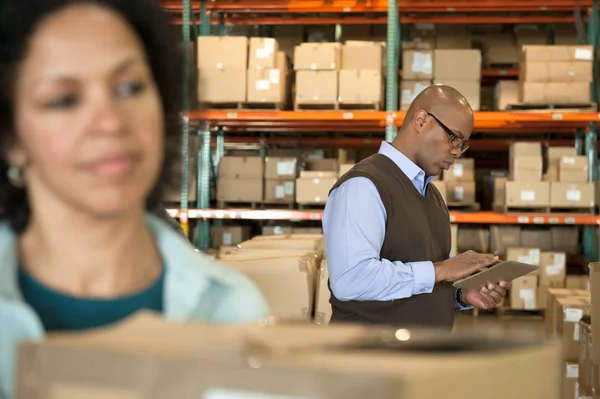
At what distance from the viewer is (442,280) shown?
9.80ft

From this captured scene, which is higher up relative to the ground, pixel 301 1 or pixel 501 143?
pixel 301 1

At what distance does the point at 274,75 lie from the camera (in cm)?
603

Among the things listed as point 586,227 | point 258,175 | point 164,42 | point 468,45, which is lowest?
point 586,227

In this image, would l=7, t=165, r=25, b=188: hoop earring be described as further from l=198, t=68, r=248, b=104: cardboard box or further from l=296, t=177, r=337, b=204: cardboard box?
l=296, t=177, r=337, b=204: cardboard box

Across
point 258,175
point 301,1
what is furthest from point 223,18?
point 258,175

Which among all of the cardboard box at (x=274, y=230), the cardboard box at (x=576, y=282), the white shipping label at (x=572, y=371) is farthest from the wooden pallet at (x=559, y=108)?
the cardboard box at (x=274, y=230)

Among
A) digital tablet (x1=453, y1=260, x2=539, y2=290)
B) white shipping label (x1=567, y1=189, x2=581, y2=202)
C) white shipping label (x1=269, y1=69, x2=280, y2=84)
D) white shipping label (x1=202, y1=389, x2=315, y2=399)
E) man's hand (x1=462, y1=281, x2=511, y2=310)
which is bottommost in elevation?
man's hand (x1=462, y1=281, x2=511, y2=310)

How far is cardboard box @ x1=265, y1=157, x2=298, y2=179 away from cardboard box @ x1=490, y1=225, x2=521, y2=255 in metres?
1.66

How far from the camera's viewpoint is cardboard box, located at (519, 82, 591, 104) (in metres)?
5.89

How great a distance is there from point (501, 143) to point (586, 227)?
3.94 feet

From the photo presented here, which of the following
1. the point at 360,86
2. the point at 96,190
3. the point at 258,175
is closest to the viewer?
the point at 96,190

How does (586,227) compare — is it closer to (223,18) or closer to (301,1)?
(301,1)

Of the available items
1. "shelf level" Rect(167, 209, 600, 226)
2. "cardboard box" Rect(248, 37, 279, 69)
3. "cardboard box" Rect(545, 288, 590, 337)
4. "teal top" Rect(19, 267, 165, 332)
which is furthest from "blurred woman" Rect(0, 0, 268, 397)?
"cardboard box" Rect(248, 37, 279, 69)

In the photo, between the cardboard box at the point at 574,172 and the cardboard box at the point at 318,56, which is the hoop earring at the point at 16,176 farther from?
the cardboard box at the point at 574,172
